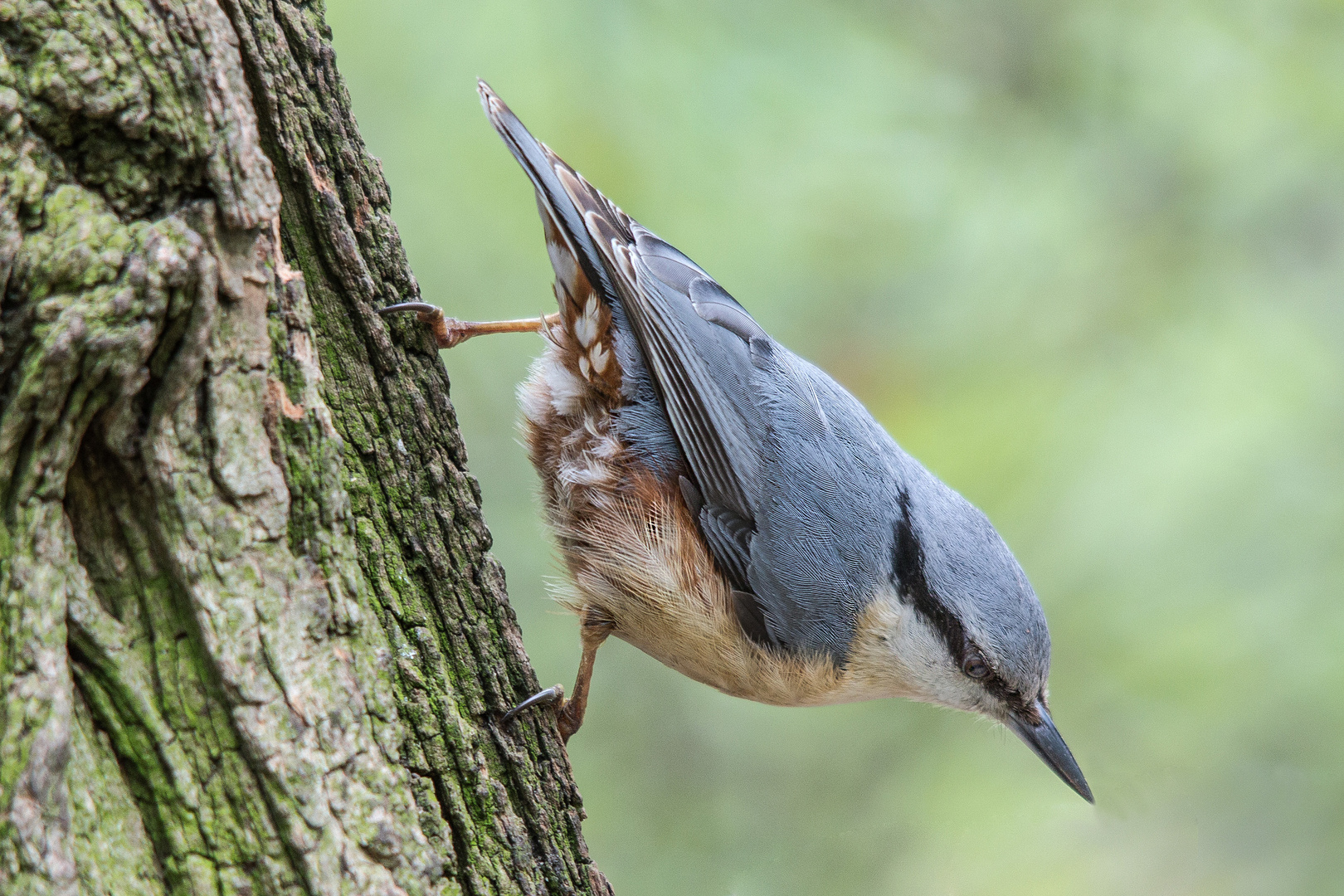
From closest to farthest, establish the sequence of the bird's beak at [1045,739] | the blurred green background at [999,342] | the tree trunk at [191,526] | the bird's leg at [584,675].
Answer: the tree trunk at [191,526] < the bird's leg at [584,675] < the bird's beak at [1045,739] < the blurred green background at [999,342]

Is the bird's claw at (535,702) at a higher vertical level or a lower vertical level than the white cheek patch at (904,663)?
lower

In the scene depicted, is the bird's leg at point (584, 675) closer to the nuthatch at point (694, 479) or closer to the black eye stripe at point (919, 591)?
the nuthatch at point (694, 479)

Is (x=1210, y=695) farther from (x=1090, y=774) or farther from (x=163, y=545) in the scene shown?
(x=163, y=545)

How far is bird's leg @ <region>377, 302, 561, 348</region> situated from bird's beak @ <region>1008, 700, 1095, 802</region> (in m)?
1.74

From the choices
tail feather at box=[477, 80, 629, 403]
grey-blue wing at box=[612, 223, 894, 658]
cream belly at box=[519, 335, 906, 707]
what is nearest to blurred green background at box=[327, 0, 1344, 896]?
tail feather at box=[477, 80, 629, 403]

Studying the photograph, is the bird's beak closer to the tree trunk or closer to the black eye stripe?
the black eye stripe

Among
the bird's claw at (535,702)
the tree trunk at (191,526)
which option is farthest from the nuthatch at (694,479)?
the tree trunk at (191,526)

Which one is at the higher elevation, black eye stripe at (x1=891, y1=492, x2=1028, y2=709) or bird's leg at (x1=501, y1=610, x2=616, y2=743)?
black eye stripe at (x1=891, y1=492, x2=1028, y2=709)

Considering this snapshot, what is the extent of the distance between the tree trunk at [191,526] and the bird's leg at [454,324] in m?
0.22

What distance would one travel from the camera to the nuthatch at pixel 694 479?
2480 millimetres

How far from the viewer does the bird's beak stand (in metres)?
2.91

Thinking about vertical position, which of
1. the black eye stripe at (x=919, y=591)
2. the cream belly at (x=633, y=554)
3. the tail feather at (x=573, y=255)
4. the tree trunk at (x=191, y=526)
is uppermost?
the tail feather at (x=573, y=255)

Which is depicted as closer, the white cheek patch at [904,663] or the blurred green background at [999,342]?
the white cheek patch at [904,663]

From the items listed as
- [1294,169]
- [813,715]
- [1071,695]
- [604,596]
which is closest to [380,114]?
[604,596]
